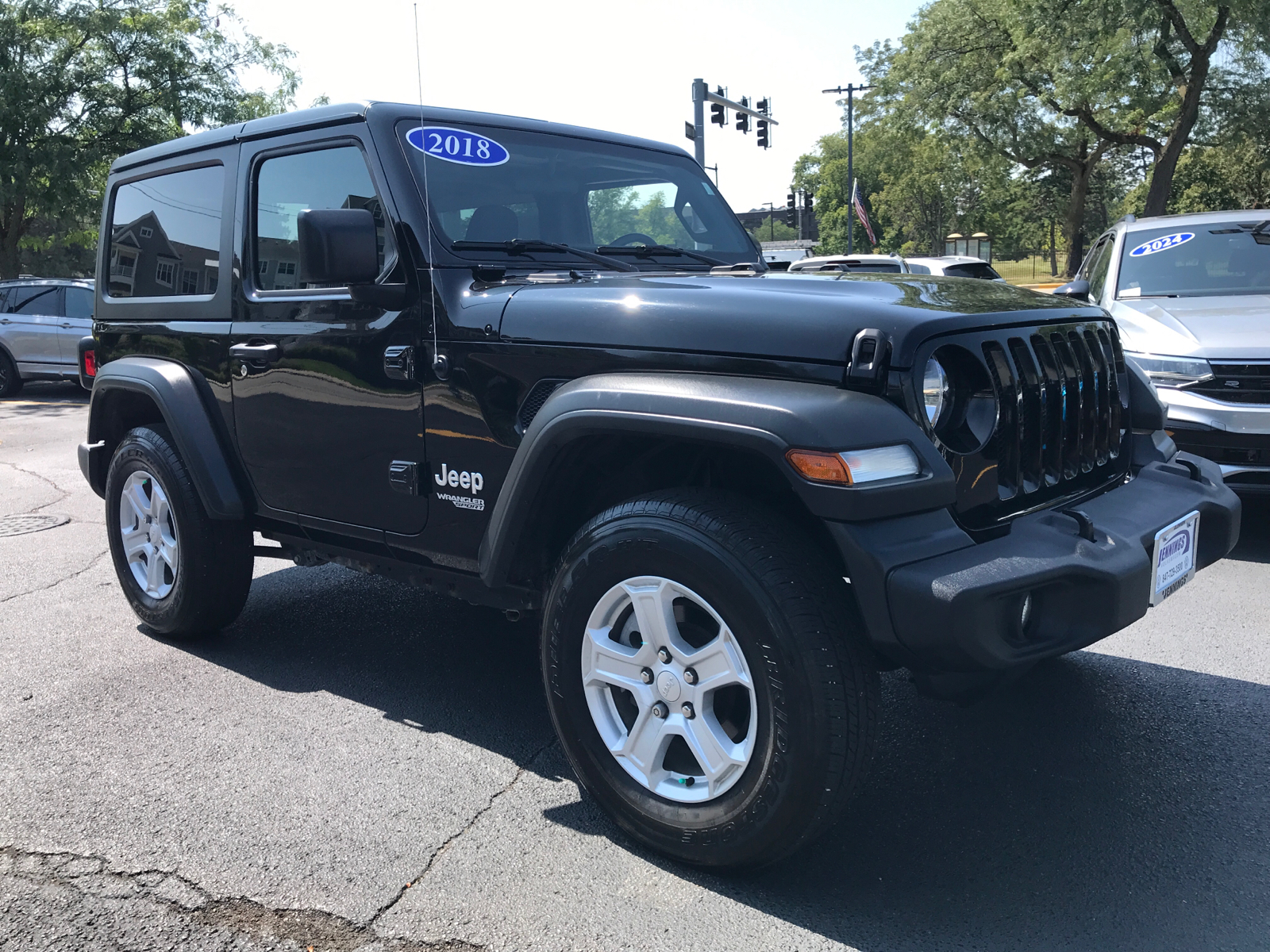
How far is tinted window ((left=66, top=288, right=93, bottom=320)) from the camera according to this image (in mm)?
14969

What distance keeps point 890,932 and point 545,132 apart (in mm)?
2855

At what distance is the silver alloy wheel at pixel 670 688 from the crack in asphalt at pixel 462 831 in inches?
19.7

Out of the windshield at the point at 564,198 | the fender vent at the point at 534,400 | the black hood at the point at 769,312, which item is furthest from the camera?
the windshield at the point at 564,198

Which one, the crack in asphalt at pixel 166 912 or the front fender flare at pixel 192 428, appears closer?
the crack in asphalt at pixel 166 912

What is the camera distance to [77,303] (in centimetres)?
1502

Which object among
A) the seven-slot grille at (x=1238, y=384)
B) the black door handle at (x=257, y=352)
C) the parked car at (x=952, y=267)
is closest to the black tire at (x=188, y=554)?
the black door handle at (x=257, y=352)

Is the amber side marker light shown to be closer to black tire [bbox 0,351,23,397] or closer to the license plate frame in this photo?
the license plate frame

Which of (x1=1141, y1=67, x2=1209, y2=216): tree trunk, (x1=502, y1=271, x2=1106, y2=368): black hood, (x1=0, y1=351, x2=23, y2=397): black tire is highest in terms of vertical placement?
(x1=1141, y1=67, x2=1209, y2=216): tree trunk

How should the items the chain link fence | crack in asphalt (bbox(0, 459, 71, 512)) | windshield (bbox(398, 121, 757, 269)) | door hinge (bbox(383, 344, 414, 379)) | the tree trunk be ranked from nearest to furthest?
door hinge (bbox(383, 344, 414, 379))
windshield (bbox(398, 121, 757, 269))
crack in asphalt (bbox(0, 459, 71, 512))
the tree trunk
the chain link fence

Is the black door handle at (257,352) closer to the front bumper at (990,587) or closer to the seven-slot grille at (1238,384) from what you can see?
the front bumper at (990,587)

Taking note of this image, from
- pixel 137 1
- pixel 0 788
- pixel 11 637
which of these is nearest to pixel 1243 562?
pixel 0 788

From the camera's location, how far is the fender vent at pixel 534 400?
2.88 metres

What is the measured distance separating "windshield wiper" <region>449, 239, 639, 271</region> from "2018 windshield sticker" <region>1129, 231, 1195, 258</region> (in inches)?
185

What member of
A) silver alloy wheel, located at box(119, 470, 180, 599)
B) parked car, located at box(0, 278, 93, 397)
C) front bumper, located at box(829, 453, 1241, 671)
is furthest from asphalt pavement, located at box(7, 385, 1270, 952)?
parked car, located at box(0, 278, 93, 397)
